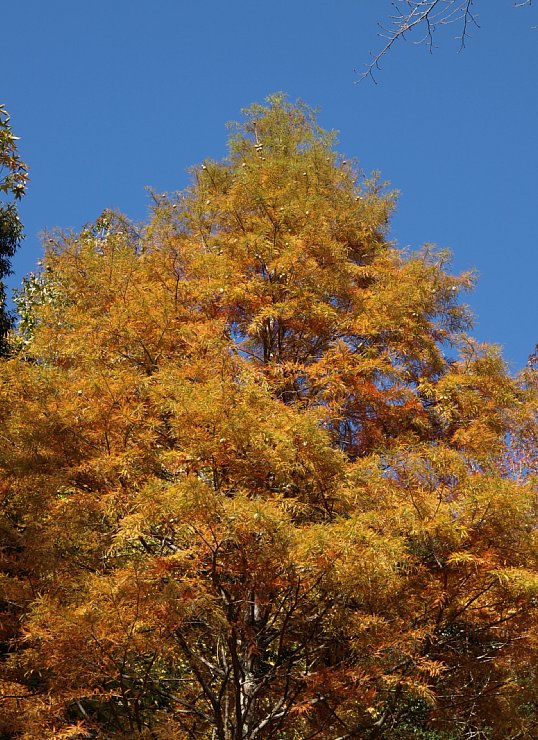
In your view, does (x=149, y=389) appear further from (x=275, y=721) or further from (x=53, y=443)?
(x=275, y=721)

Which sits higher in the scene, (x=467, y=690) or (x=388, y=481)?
(x=388, y=481)

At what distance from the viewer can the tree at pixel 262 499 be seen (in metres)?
5.67

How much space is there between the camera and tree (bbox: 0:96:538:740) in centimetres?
567

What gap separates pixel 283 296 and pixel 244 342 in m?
0.86

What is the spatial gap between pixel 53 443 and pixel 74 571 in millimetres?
1162

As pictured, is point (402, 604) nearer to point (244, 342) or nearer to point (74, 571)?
point (74, 571)

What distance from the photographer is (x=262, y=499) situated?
575 cm

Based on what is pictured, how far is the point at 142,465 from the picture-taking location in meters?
6.39

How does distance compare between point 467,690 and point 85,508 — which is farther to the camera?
point 467,690

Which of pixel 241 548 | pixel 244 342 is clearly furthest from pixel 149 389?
pixel 244 342

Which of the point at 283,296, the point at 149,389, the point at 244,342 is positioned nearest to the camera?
the point at 149,389

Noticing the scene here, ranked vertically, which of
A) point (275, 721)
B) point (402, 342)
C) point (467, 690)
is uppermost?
point (402, 342)

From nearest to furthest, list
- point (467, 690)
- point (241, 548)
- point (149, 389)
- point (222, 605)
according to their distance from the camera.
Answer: point (241, 548), point (222, 605), point (149, 389), point (467, 690)

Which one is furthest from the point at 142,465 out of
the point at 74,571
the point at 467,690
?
the point at 467,690
